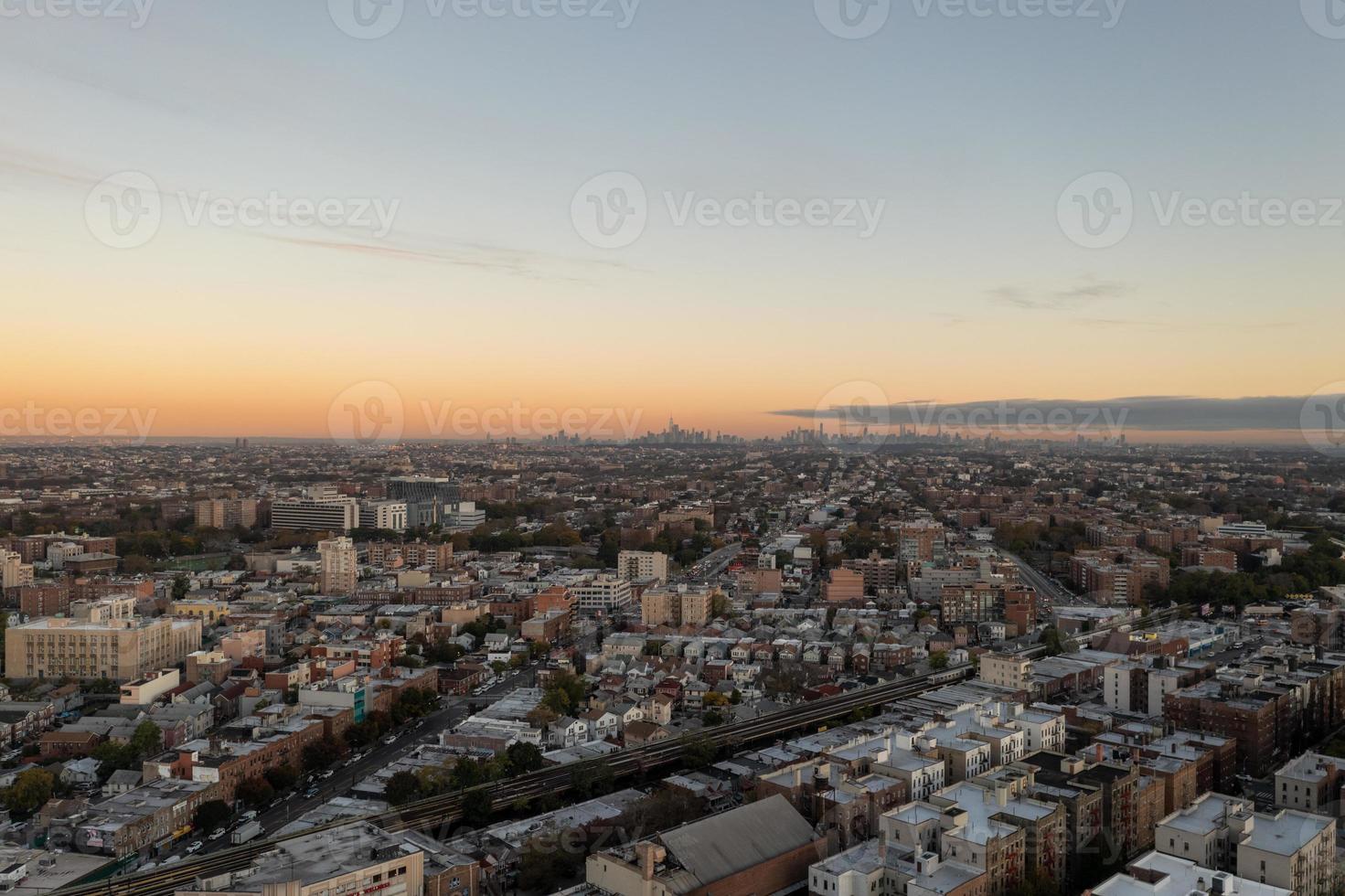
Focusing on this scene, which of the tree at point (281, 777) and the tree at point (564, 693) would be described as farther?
the tree at point (564, 693)

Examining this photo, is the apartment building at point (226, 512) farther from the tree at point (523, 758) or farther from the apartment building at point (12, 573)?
the tree at point (523, 758)

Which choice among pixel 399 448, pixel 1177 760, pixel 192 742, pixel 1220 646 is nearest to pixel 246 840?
pixel 192 742

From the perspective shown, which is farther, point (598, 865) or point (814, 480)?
point (814, 480)

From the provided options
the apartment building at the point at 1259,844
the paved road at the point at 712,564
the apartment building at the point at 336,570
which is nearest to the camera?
the apartment building at the point at 1259,844

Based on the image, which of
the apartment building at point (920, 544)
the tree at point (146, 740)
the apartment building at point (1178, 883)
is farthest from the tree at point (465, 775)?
the apartment building at point (920, 544)

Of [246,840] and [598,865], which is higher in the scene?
[598,865]

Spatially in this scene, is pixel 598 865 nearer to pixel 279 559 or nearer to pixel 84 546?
pixel 279 559

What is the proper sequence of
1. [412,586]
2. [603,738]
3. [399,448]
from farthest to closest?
[399,448] < [412,586] < [603,738]
